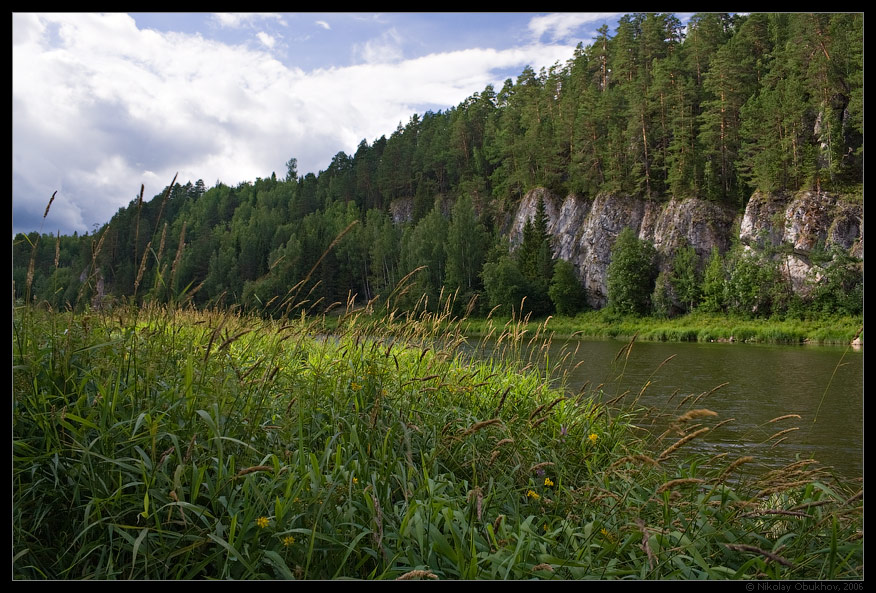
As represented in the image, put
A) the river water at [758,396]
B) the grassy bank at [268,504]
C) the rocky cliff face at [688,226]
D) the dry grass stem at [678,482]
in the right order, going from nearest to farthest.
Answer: the dry grass stem at [678,482] → the grassy bank at [268,504] → the river water at [758,396] → the rocky cliff face at [688,226]

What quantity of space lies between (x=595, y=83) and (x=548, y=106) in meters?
4.93

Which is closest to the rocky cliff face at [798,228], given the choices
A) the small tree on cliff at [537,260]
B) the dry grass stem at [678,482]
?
the small tree on cliff at [537,260]

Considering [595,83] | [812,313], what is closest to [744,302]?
[812,313]

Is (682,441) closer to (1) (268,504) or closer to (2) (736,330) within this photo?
(1) (268,504)

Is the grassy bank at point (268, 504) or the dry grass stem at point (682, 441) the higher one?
the dry grass stem at point (682, 441)

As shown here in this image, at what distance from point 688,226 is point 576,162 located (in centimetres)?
1439

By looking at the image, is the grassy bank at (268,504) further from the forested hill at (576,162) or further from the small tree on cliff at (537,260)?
the small tree on cliff at (537,260)

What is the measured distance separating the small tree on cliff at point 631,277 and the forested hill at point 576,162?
0.93m

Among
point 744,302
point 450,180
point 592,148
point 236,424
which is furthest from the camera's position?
point 450,180

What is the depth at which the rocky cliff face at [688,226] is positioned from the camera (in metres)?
32.7

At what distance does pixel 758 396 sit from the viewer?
10.5m

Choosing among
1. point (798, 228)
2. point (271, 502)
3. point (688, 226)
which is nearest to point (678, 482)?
point (271, 502)
